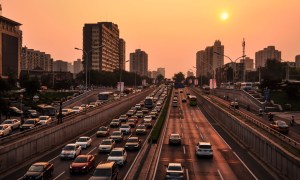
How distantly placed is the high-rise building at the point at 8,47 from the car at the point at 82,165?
138 meters

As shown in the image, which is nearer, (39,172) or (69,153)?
(39,172)

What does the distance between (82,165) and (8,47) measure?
153m

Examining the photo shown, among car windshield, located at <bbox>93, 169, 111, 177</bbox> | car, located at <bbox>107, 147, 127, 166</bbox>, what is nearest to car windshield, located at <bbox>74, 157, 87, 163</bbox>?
car, located at <bbox>107, 147, 127, 166</bbox>

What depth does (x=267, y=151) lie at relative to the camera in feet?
115

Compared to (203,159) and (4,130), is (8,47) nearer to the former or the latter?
(4,130)

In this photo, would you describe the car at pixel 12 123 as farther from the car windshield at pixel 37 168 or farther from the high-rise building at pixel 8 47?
the high-rise building at pixel 8 47

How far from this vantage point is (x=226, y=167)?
110 ft

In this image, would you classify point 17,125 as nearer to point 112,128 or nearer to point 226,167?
point 112,128

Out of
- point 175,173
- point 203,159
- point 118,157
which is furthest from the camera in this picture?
point 203,159

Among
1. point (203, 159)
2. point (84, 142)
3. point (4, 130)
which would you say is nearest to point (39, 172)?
point (84, 142)

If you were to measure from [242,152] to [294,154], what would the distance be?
12.6m

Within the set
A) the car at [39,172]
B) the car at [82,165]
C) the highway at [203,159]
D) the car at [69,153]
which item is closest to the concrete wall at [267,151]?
the highway at [203,159]

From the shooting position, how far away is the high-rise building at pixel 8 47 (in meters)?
164

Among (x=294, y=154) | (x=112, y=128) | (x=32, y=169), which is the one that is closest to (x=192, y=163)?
(x=294, y=154)
